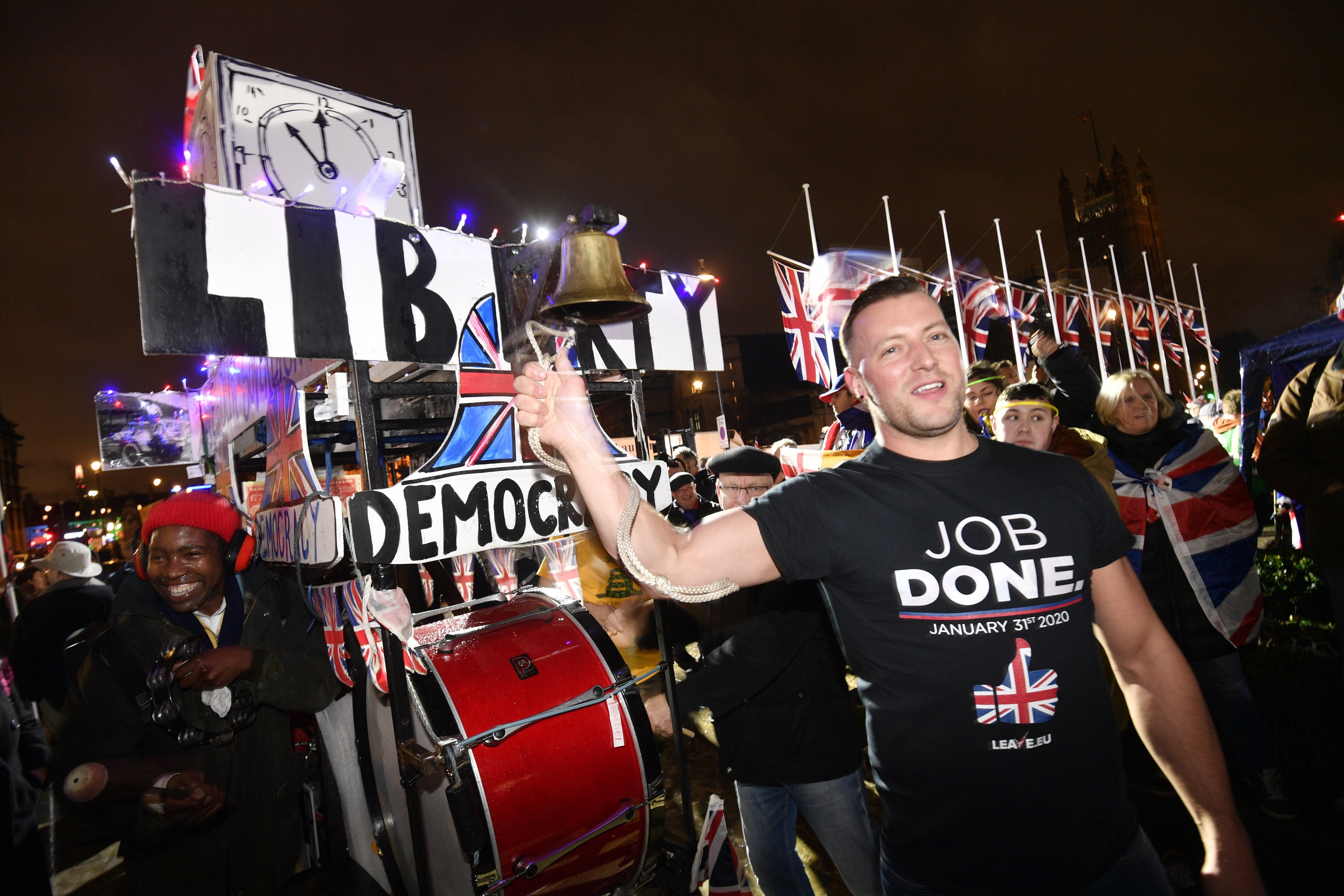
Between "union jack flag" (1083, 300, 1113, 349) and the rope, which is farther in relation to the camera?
"union jack flag" (1083, 300, 1113, 349)

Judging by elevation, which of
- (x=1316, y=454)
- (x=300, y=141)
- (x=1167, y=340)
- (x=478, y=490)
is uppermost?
(x=1167, y=340)

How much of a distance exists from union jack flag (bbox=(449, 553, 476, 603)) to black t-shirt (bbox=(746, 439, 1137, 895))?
3.09 metres

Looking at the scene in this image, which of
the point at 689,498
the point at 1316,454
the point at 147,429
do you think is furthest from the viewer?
the point at 147,429

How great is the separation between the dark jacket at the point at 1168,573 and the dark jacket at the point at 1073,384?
96 centimetres

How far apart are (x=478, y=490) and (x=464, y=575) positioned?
161 cm

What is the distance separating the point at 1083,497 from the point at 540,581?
3648mm

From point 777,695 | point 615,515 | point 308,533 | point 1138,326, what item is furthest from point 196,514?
point 1138,326

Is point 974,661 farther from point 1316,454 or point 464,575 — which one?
point 1316,454

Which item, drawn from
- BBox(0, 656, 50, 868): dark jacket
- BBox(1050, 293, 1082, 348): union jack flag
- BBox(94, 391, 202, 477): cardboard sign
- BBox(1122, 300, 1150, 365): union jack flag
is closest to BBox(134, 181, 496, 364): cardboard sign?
BBox(0, 656, 50, 868): dark jacket

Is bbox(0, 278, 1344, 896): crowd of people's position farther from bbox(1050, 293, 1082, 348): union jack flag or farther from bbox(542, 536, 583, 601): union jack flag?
bbox(1050, 293, 1082, 348): union jack flag

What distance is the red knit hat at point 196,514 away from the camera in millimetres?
3107

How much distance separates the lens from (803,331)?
14.4 metres

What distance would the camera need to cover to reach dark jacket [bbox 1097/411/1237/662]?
3.46m

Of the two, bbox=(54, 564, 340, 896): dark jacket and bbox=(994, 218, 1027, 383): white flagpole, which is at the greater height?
bbox=(994, 218, 1027, 383): white flagpole
